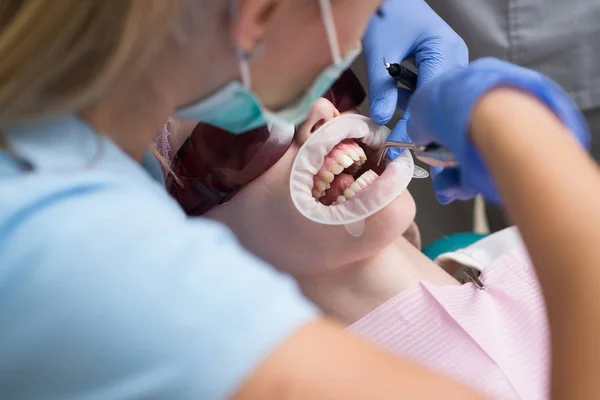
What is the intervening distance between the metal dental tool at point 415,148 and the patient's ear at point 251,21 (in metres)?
0.22

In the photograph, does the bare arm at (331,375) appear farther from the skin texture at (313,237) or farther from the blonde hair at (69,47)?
the skin texture at (313,237)

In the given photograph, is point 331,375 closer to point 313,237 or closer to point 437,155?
point 437,155

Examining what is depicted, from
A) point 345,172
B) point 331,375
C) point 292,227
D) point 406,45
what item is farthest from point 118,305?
point 406,45

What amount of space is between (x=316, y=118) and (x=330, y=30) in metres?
0.35

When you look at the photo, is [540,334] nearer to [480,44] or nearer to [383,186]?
[383,186]

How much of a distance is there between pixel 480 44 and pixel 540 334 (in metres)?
0.61

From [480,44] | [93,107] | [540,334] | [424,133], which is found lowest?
[540,334]

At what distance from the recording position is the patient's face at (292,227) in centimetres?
91

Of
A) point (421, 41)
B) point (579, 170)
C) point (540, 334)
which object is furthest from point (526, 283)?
point (579, 170)

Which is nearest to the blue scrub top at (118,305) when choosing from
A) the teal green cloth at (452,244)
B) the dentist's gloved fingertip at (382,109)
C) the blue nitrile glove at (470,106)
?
the blue nitrile glove at (470,106)

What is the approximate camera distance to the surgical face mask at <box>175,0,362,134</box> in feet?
1.89

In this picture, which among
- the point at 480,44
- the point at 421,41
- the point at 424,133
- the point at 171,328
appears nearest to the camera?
the point at 171,328

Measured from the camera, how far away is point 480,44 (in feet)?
4.15

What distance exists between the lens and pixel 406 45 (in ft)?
3.68
